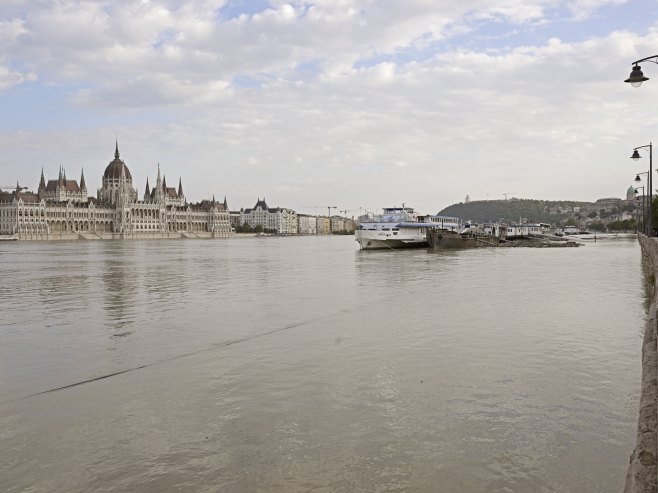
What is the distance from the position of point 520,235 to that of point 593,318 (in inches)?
4636

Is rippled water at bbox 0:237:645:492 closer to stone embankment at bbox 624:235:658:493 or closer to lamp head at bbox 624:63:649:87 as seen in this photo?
stone embankment at bbox 624:235:658:493

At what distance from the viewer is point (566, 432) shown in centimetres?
816

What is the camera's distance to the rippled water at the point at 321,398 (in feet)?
23.0

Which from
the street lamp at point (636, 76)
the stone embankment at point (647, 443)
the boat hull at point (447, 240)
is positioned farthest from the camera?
the boat hull at point (447, 240)

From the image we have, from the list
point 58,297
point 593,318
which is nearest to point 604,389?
point 593,318

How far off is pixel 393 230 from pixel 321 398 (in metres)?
71.0

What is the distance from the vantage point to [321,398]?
9.93m

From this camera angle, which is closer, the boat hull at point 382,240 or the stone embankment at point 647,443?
the stone embankment at point 647,443

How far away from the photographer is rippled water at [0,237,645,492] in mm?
7016

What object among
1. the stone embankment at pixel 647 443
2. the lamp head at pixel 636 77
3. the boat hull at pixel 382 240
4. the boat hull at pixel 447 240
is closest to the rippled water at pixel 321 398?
the stone embankment at pixel 647 443

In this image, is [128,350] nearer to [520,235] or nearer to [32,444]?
[32,444]

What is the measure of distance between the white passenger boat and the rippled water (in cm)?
5846

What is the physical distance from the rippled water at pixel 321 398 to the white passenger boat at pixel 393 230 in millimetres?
58458

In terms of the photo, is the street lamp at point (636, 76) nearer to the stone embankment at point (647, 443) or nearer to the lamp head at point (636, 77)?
the lamp head at point (636, 77)
